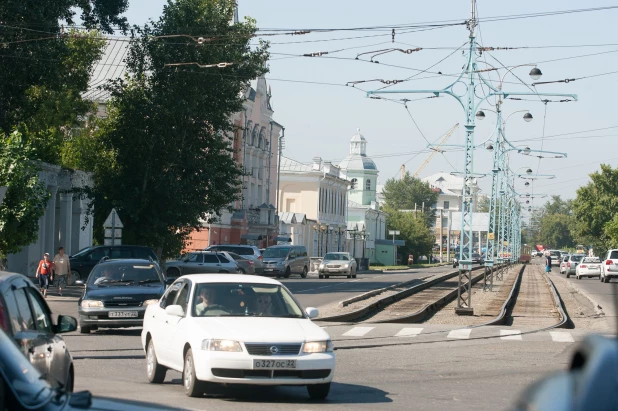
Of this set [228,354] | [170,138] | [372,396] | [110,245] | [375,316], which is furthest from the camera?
[170,138]

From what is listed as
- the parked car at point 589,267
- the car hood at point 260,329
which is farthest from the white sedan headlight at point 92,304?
the parked car at point 589,267

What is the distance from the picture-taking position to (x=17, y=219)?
2939cm

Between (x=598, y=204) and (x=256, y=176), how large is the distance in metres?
39.0

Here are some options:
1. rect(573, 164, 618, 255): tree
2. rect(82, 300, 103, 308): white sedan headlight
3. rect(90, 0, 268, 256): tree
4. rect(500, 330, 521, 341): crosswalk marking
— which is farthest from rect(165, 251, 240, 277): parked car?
rect(573, 164, 618, 255): tree

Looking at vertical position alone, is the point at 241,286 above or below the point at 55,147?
below

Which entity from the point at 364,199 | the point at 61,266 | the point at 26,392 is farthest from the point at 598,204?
the point at 26,392

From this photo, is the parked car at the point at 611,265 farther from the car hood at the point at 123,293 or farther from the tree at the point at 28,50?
the car hood at the point at 123,293

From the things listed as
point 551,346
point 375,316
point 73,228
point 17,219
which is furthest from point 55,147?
point 551,346

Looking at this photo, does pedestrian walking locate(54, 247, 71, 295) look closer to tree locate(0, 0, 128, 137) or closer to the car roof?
tree locate(0, 0, 128, 137)

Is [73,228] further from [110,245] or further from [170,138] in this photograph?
[110,245]

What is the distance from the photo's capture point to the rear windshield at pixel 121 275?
66.9 feet

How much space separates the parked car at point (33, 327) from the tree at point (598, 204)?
9837 centimetres

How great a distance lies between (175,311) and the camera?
1177cm

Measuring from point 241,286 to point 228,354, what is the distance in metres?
1.58
